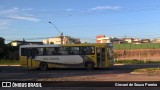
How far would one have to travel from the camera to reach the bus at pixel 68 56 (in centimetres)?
3569

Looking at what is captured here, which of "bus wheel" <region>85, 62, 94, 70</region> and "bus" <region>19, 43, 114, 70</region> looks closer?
"bus" <region>19, 43, 114, 70</region>

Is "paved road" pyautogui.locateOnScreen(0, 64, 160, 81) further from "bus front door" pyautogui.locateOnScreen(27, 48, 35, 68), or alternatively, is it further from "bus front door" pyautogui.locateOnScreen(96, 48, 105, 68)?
"bus front door" pyautogui.locateOnScreen(27, 48, 35, 68)

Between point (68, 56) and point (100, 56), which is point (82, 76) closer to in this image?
point (100, 56)

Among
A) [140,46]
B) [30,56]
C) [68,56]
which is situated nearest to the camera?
[68,56]

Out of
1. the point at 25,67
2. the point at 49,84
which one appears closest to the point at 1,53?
the point at 25,67

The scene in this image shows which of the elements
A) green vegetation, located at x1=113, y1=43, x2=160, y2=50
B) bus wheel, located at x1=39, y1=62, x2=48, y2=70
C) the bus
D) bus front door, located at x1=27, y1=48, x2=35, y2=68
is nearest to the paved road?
the bus

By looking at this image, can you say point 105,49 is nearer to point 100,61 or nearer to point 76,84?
point 100,61

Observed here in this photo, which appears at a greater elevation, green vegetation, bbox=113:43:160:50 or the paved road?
green vegetation, bbox=113:43:160:50

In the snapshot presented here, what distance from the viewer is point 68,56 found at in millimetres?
37250

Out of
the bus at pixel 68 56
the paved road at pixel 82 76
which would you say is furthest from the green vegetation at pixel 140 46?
the paved road at pixel 82 76

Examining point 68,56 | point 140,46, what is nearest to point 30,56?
point 68,56

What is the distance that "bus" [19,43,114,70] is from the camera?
35.7m

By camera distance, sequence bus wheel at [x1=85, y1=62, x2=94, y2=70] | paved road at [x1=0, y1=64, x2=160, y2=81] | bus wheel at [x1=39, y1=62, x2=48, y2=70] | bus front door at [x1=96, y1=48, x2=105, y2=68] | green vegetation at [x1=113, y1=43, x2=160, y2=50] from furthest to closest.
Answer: green vegetation at [x1=113, y1=43, x2=160, y2=50]
bus wheel at [x1=39, y1=62, x2=48, y2=70]
bus wheel at [x1=85, y1=62, x2=94, y2=70]
bus front door at [x1=96, y1=48, x2=105, y2=68]
paved road at [x1=0, y1=64, x2=160, y2=81]

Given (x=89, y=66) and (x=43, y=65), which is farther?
(x=43, y=65)
